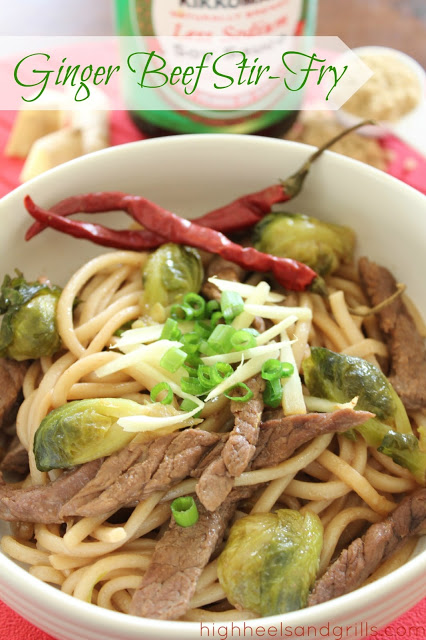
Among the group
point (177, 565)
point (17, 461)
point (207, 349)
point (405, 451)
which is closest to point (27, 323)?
point (17, 461)

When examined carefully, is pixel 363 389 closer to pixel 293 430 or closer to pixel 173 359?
pixel 293 430

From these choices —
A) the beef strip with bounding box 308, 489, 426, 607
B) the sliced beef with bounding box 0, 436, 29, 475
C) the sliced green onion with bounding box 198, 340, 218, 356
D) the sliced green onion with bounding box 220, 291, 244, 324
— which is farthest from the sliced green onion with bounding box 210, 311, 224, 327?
the beef strip with bounding box 308, 489, 426, 607

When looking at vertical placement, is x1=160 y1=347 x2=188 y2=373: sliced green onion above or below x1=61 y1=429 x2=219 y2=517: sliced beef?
above

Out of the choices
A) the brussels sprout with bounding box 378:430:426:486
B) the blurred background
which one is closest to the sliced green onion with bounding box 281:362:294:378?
the brussels sprout with bounding box 378:430:426:486

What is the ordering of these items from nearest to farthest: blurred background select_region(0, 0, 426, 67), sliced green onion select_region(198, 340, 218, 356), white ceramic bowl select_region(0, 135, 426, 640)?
sliced green onion select_region(198, 340, 218, 356)
white ceramic bowl select_region(0, 135, 426, 640)
blurred background select_region(0, 0, 426, 67)

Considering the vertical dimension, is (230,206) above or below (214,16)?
below

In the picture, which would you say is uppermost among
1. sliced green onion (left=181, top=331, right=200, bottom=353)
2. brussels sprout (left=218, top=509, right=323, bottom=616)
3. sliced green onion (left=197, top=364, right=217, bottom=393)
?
sliced green onion (left=197, top=364, right=217, bottom=393)

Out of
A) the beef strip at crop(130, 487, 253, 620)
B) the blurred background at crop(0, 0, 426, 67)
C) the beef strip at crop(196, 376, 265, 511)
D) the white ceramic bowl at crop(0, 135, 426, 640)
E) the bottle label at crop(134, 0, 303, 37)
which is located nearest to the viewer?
the beef strip at crop(130, 487, 253, 620)

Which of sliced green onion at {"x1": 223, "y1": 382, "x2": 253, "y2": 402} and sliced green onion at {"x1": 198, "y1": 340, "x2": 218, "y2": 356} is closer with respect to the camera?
sliced green onion at {"x1": 223, "y1": 382, "x2": 253, "y2": 402}

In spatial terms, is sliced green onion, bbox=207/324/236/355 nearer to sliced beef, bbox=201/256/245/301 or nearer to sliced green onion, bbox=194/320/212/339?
sliced green onion, bbox=194/320/212/339
